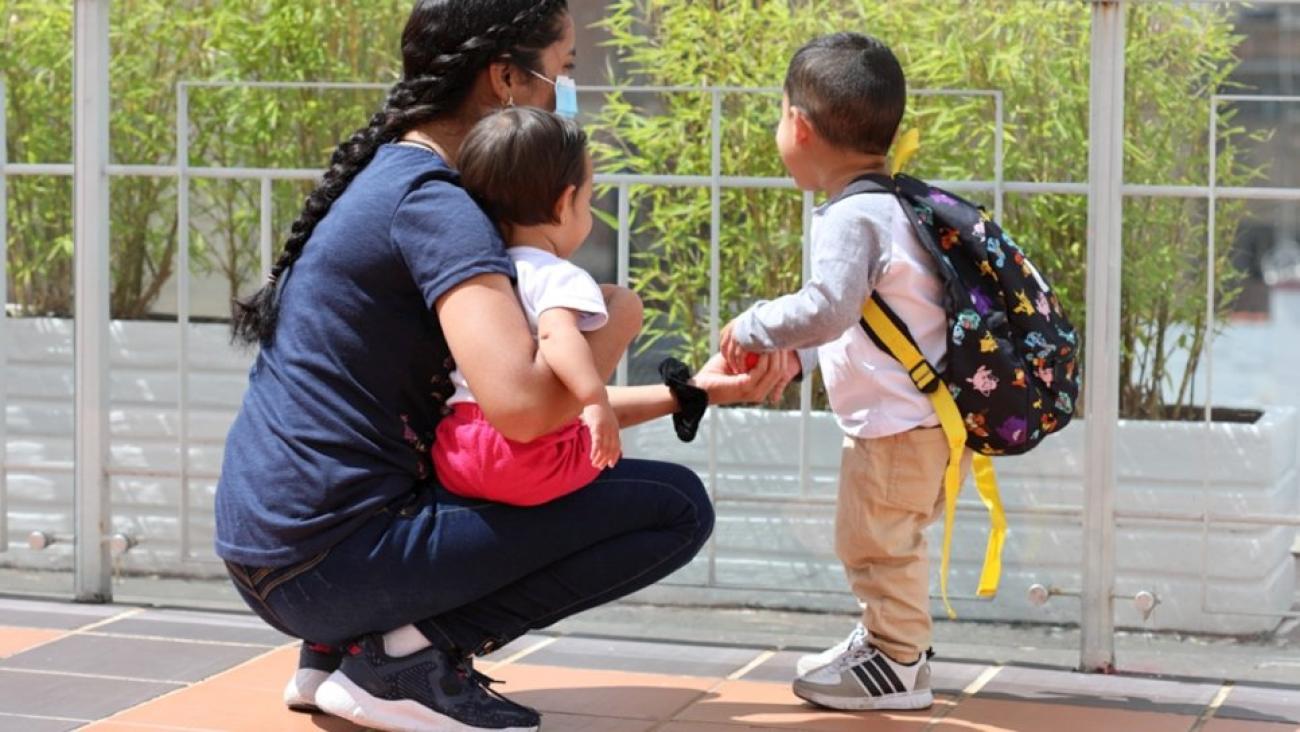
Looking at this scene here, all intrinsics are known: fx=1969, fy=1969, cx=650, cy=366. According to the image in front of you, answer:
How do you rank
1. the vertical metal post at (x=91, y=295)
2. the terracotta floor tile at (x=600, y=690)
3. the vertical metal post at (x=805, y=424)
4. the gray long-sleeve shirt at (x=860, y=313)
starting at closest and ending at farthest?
the gray long-sleeve shirt at (x=860, y=313) < the terracotta floor tile at (x=600, y=690) < the vertical metal post at (x=91, y=295) < the vertical metal post at (x=805, y=424)

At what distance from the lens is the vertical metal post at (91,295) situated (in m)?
4.19

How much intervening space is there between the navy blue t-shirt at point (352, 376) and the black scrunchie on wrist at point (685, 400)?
373 mm

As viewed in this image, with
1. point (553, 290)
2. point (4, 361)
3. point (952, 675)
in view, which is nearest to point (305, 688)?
point (553, 290)

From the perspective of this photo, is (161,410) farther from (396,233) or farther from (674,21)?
(396,233)

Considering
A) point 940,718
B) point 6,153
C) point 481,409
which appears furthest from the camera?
point 6,153

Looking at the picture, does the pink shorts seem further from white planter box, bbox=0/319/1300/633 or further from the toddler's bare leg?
white planter box, bbox=0/319/1300/633

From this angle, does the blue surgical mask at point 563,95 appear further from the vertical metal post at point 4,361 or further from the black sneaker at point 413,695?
the vertical metal post at point 4,361

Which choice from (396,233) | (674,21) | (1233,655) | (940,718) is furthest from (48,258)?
(1233,655)

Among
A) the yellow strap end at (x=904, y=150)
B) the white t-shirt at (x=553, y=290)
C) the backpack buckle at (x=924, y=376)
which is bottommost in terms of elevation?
Answer: the backpack buckle at (x=924, y=376)

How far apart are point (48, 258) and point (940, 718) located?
2499mm

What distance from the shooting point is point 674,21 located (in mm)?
4312

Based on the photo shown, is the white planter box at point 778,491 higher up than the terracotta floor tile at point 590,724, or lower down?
higher up

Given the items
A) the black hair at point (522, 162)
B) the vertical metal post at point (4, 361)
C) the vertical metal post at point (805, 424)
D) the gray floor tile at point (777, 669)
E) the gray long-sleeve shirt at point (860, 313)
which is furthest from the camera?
the vertical metal post at point (4, 361)

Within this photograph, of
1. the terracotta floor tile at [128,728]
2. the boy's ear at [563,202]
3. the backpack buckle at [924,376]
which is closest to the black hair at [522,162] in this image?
the boy's ear at [563,202]
